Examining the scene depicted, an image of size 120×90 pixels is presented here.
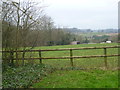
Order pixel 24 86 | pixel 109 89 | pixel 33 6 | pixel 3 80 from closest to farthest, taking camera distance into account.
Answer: pixel 109 89 < pixel 24 86 < pixel 3 80 < pixel 33 6

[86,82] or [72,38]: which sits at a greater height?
[72,38]

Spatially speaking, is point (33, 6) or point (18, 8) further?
point (33, 6)

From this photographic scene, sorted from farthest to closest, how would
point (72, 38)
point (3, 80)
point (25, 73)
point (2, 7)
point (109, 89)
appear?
point (72, 38) < point (2, 7) < point (25, 73) < point (3, 80) < point (109, 89)

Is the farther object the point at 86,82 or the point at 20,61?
the point at 20,61

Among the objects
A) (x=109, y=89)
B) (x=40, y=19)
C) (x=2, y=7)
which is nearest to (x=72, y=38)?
(x=40, y=19)

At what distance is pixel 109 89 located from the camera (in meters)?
4.00

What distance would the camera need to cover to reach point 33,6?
7535mm

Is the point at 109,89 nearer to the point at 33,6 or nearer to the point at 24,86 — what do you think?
the point at 24,86

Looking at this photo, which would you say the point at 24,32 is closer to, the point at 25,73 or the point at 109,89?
the point at 25,73

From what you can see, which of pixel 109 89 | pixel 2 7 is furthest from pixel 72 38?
pixel 109 89

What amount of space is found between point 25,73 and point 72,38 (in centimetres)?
1941

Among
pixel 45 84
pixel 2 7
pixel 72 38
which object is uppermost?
pixel 2 7

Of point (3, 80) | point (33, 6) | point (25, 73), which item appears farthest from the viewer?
point (33, 6)

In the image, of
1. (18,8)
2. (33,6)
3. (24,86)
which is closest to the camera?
(24,86)
